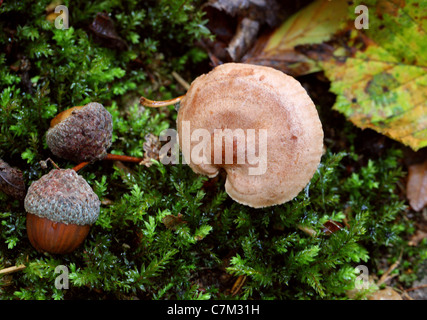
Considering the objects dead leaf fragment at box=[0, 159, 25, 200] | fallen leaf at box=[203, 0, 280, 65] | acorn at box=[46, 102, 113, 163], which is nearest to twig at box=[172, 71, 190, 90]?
fallen leaf at box=[203, 0, 280, 65]

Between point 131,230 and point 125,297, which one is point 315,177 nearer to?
point 131,230

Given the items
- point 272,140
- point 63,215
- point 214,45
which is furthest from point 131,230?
point 214,45

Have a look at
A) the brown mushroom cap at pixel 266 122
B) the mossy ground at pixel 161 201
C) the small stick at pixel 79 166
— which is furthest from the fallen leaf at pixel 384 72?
the small stick at pixel 79 166

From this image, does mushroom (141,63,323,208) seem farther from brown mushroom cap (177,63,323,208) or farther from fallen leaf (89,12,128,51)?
fallen leaf (89,12,128,51)

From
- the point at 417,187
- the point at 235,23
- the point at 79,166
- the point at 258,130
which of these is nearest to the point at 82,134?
the point at 79,166

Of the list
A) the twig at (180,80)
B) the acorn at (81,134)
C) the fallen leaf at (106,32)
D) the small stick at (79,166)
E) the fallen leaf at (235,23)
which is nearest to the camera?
the acorn at (81,134)

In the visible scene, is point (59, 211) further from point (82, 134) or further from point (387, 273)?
point (387, 273)

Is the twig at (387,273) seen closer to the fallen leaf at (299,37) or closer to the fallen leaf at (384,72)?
the fallen leaf at (384,72)

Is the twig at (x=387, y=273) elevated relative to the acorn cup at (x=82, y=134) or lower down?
lower down
